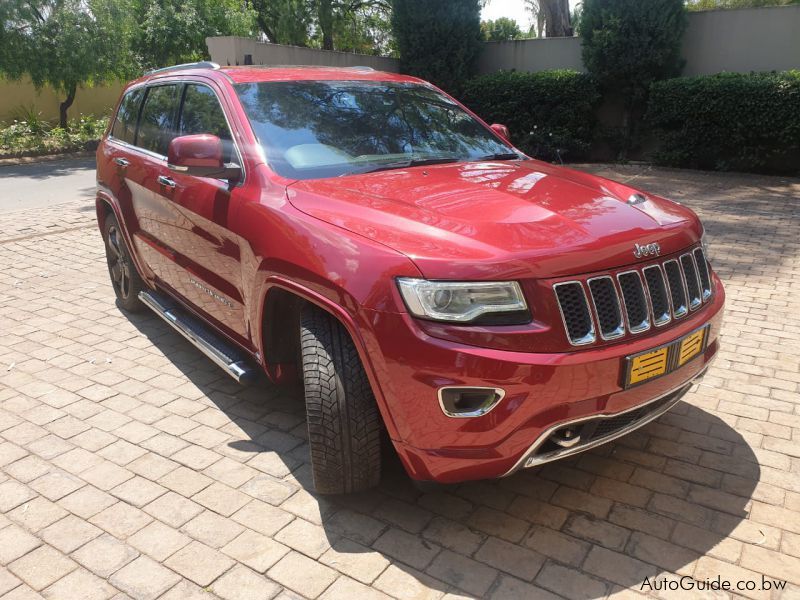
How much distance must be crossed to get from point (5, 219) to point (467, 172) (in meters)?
8.67

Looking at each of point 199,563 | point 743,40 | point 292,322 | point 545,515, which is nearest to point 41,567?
point 199,563

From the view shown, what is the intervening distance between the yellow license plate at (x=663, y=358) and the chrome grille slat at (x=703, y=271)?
21cm

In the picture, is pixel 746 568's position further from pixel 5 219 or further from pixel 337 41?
pixel 337 41

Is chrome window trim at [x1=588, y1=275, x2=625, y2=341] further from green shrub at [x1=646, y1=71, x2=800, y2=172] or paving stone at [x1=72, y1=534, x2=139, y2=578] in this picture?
green shrub at [x1=646, y1=71, x2=800, y2=172]

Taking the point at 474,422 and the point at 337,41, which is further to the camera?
the point at 337,41

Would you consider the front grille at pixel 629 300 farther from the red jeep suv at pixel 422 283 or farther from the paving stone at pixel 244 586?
the paving stone at pixel 244 586

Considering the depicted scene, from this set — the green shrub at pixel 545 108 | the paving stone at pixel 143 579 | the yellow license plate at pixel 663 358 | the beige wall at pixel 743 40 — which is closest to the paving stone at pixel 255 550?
the paving stone at pixel 143 579

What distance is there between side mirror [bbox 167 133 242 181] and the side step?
38.3 inches

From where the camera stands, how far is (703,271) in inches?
118

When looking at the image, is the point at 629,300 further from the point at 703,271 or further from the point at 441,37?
the point at 441,37

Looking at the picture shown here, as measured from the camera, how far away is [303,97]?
12.1 ft

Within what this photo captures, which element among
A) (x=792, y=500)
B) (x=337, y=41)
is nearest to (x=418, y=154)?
(x=792, y=500)

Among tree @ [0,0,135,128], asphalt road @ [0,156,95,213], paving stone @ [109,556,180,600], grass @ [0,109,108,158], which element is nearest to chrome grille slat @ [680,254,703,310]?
paving stone @ [109,556,180,600]

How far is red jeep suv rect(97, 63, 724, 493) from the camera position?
234 cm
